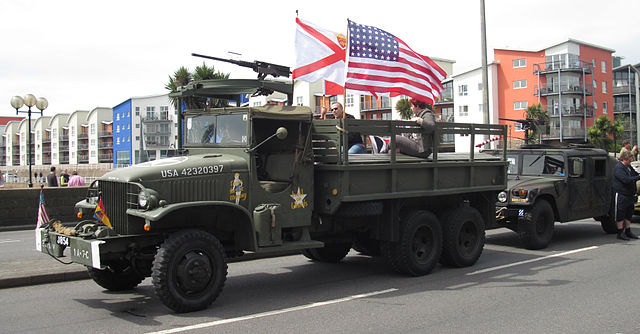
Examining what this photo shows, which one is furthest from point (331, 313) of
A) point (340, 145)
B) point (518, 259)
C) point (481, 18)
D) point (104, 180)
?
point (481, 18)

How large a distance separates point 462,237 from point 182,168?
500 cm

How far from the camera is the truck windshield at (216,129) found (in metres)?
6.95

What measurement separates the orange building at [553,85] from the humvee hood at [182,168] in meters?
63.3

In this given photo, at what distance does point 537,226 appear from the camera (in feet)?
35.4

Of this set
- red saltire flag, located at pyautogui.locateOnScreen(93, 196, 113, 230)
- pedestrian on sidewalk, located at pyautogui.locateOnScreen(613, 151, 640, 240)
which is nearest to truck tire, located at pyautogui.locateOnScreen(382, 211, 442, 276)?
red saltire flag, located at pyautogui.locateOnScreen(93, 196, 113, 230)

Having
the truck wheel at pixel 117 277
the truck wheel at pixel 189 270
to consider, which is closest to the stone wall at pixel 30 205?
the truck wheel at pixel 117 277

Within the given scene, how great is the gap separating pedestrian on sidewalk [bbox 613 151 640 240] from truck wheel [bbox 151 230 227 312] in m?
9.37

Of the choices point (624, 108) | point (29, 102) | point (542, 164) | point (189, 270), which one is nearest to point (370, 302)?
point (189, 270)

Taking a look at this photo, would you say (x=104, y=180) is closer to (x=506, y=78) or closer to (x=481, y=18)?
(x=481, y=18)

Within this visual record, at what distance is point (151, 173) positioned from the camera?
615cm

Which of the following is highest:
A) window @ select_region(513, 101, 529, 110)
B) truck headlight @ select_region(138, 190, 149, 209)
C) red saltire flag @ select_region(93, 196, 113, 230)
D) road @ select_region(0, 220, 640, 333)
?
window @ select_region(513, 101, 529, 110)

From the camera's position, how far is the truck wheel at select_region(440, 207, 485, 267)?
28.8ft

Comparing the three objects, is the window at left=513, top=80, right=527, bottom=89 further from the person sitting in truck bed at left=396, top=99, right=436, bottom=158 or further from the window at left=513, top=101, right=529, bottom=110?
the person sitting in truck bed at left=396, top=99, right=436, bottom=158

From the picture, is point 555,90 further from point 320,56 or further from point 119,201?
point 119,201
